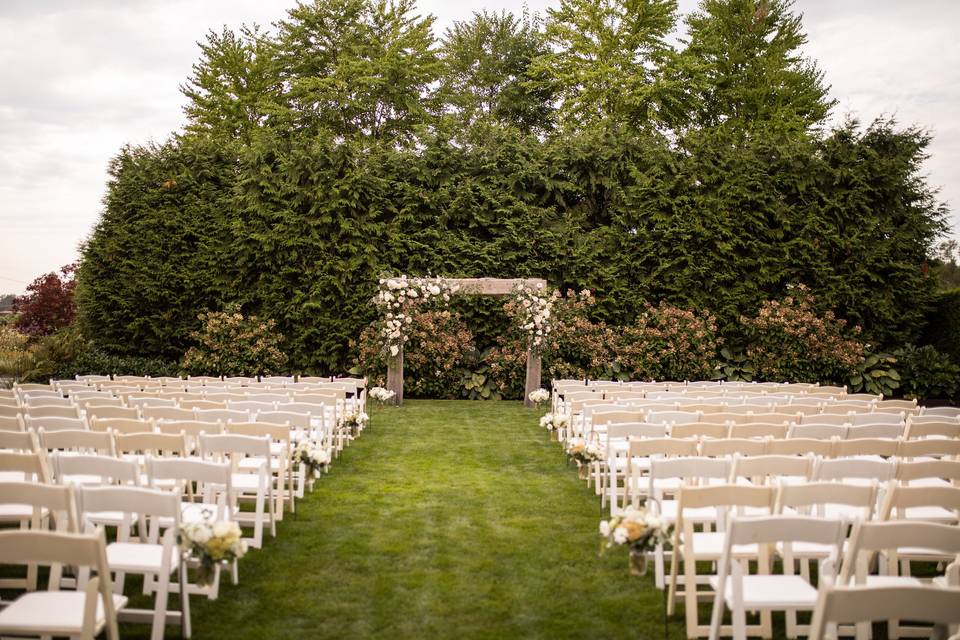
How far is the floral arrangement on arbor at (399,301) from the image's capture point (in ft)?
47.2

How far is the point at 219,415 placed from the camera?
7055 mm

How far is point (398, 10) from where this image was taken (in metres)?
25.3

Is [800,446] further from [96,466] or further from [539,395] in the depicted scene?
[539,395]

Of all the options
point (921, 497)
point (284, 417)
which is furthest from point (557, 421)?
point (921, 497)

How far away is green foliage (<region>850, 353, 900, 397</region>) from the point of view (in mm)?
16625

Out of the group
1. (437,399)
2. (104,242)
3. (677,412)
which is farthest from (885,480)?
(104,242)

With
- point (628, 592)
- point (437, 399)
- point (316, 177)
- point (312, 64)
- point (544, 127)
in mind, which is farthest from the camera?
point (544, 127)

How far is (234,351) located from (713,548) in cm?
1459

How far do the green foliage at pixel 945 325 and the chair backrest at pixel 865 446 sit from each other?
43.8 feet

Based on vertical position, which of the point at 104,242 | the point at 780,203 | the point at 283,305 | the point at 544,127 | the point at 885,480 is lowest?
the point at 885,480

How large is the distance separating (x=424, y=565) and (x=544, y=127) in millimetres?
23745

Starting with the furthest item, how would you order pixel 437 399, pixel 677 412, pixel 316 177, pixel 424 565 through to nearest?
1. pixel 316 177
2. pixel 437 399
3. pixel 677 412
4. pixel 424 565

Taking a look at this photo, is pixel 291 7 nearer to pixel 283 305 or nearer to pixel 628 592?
pixel 283 305

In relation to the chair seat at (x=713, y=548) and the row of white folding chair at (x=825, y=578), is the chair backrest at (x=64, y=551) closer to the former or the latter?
the row of white folding chair at (x=825, y=578)
